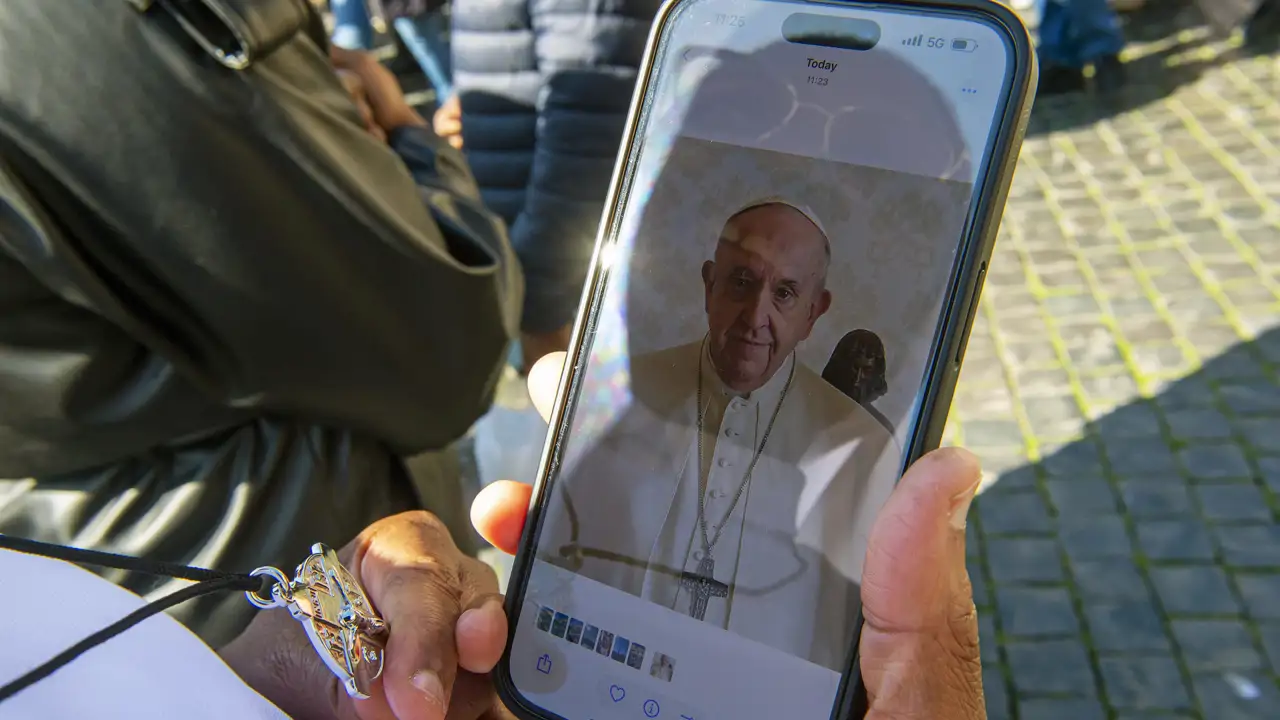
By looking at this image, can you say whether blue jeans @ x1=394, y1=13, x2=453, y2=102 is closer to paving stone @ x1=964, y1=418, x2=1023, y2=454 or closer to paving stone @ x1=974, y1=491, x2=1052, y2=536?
paving stone @ x1=964, y1=418, x2=1023, y2=454

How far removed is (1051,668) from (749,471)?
1212 mm

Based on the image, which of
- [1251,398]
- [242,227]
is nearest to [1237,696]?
[1251,398]

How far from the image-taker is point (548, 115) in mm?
1390

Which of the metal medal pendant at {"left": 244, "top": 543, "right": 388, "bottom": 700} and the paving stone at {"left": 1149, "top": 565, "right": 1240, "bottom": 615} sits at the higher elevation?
the metal medal pendant at {"left": 244, "top": 543, "right": 388, "bottom": 700}

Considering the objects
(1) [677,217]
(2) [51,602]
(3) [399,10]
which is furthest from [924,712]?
(3) [399,10]

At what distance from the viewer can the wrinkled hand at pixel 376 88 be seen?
1.29 metres

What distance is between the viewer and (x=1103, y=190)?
2771mm

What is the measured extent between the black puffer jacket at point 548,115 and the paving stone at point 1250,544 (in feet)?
4.74

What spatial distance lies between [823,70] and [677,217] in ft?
0.61

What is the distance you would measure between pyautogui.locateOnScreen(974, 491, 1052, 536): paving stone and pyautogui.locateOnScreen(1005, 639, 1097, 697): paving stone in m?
0.28

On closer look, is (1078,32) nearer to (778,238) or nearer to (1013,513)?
(1013,513)

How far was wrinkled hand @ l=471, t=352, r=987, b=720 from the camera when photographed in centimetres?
63

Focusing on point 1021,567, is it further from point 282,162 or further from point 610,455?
point 282,162

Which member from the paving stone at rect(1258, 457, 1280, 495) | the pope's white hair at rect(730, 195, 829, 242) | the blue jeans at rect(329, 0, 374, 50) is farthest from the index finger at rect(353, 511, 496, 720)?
the blue jeans at rect(329, 0, 374, 50)
